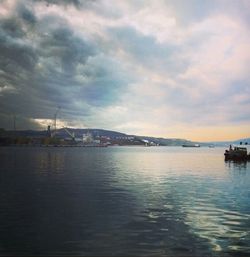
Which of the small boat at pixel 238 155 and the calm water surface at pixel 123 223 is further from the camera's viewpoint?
the small boat at pixel 238 155

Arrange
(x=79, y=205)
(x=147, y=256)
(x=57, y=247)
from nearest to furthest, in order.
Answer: (x=147, y=256), (x=57, y=247), (x=79, y=205)

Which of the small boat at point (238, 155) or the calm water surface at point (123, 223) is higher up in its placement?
the small boat at point (238, 155)

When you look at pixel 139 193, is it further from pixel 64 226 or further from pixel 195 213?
pixel 64 226

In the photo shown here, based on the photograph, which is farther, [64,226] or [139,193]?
[139,193]

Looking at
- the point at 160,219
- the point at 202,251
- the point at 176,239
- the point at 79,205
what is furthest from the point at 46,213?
the point at 202,251

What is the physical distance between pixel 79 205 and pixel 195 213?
11390 mm

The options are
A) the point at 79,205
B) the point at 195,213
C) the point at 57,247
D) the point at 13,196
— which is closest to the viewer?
the point at 57,247

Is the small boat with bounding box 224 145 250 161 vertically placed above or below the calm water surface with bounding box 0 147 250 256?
above

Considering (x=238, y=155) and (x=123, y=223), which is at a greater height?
(x=238, y=155)

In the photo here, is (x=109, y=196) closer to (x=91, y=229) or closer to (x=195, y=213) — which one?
(x=195, y=213)

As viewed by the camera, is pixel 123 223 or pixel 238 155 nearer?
pixel 123 223

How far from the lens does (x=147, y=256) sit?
1802 cm

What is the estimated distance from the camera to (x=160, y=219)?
27.7m

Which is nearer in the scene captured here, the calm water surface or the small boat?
the calm water surface
